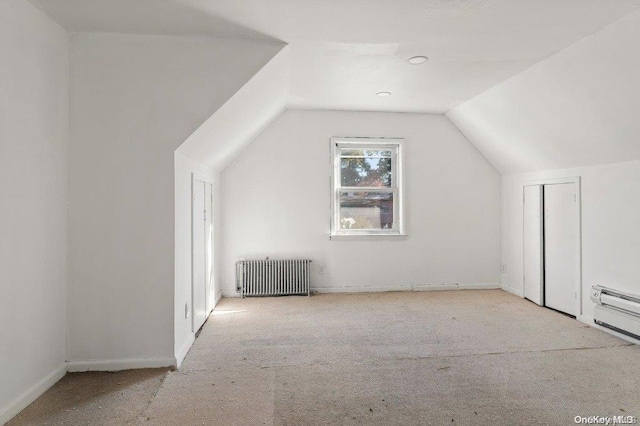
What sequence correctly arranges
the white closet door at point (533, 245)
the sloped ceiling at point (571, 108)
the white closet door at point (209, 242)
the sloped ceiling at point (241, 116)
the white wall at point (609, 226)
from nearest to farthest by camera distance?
the sloped ceiling at point (571, 108)
the sloped ceiling at point (241, 116)
the white wall at point (609, 226)
the white closet door at point (209, 242)
the white closet door at point (533, 245)

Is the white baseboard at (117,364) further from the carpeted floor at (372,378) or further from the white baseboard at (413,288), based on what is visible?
the white baseboard at (413,288)

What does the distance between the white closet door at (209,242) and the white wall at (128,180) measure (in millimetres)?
1203

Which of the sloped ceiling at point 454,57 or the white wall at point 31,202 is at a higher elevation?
the sloped ceiling at point 454,57

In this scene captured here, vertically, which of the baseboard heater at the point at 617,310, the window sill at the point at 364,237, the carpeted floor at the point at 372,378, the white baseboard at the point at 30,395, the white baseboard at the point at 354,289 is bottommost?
the carpeted floor at the point at 372,378

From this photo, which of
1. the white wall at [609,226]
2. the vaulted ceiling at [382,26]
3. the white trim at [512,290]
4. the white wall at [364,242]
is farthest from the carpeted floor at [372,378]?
the vaulted ceiling at [382,26]

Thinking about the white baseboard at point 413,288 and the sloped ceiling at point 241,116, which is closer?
the sloped ceiling at point 241,116

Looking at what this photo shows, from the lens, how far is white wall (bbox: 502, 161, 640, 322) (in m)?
3.45

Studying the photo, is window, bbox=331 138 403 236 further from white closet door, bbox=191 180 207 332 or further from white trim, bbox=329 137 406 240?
white closet door, bbox=191 180 207 332

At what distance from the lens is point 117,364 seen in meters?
2.81

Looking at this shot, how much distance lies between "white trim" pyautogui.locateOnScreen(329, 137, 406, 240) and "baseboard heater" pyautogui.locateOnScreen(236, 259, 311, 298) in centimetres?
67

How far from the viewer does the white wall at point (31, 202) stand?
7.11 ft

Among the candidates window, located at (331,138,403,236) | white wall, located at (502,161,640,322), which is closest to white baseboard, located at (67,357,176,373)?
window, located at (331,138,403,236)

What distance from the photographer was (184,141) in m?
2.90

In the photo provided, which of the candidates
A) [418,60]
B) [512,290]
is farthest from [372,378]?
[512,290]
